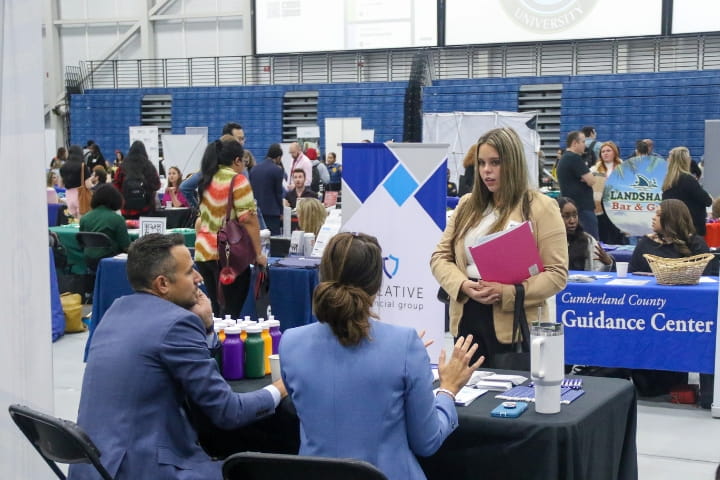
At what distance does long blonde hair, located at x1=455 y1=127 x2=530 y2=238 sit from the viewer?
2.96m

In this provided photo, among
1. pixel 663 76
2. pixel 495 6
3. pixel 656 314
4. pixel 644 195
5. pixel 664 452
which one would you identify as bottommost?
pixel 664 452

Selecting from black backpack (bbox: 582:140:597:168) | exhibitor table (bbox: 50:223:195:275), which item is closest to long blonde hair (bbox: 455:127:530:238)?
exhibitor table (bbox: 50:223:195:275)

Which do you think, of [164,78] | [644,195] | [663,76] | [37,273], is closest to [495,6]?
[663,76]

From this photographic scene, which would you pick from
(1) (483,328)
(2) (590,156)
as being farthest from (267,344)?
(2) (590,156)

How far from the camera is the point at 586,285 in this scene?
15.5 feet

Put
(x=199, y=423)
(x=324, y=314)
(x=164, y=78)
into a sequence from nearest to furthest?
(x=324, y=314)
(x=199, y=423)
(x=164, y=78)

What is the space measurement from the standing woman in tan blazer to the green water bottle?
655 millimetres

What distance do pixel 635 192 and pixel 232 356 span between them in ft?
15.8

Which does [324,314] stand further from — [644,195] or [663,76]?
[663,76]

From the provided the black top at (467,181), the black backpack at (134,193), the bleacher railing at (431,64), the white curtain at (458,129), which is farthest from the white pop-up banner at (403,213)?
the bleacher railing at (431,64)

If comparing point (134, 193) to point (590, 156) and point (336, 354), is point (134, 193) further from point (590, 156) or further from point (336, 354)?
point (336, 354)

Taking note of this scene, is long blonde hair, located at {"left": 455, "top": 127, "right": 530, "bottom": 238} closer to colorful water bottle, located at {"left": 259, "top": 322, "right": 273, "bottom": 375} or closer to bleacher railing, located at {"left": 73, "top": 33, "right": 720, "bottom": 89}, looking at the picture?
Answer: colorful water bottle, located at {"left": 259, "top": 322, "right": 273, "bottom": 375}

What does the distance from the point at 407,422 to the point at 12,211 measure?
1494mm

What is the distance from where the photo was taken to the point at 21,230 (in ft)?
9.45
